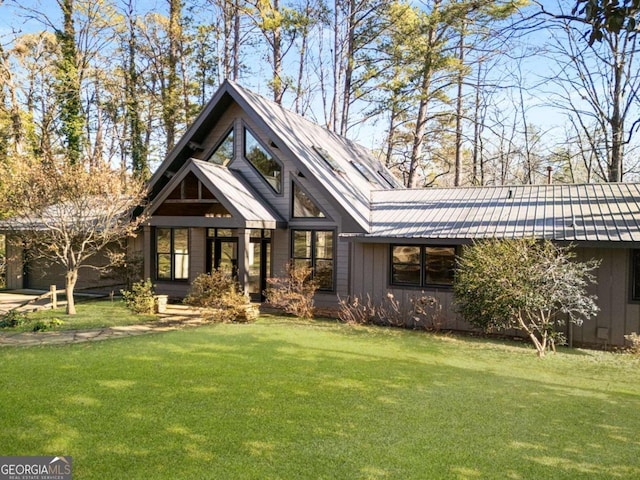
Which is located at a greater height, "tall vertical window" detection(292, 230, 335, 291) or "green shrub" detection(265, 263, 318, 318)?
"tall vertical window" detection(292, 230, 335, 291)

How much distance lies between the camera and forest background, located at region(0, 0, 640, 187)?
22047 millimetres

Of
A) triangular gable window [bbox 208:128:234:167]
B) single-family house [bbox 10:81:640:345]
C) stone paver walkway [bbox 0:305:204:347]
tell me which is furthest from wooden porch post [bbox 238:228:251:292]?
triangular gable window [bbox 208:128:234:167]

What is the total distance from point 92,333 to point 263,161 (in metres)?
7.23

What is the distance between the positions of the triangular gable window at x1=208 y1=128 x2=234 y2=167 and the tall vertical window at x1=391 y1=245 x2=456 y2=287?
21.3ft

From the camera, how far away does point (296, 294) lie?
12156mm

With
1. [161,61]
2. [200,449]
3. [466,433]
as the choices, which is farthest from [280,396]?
[161,61]

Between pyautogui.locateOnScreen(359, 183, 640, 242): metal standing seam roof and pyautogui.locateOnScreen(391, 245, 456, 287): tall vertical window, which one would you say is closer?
pyautogui.locateOnScreen(359, 183, 640, 242): metal standing seam roof

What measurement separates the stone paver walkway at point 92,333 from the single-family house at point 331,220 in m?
2.23

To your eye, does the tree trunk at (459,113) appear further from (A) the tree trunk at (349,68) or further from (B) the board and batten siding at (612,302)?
(B) the board and batten siding at (612,302)

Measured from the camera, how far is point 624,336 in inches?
379

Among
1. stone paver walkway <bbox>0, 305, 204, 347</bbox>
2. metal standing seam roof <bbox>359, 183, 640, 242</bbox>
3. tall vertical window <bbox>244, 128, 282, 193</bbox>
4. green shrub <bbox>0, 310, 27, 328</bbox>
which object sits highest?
tall vertical window <bbox>244, 128, 282, 193</bbox>

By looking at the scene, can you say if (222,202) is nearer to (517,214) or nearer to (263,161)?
(263,161)

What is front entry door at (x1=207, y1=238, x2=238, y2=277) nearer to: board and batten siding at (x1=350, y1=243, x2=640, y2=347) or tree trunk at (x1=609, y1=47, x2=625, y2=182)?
board and batten siding at (x1=350, y1=243, x2=640, y2=347)

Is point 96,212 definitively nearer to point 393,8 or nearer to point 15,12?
point 15,12
